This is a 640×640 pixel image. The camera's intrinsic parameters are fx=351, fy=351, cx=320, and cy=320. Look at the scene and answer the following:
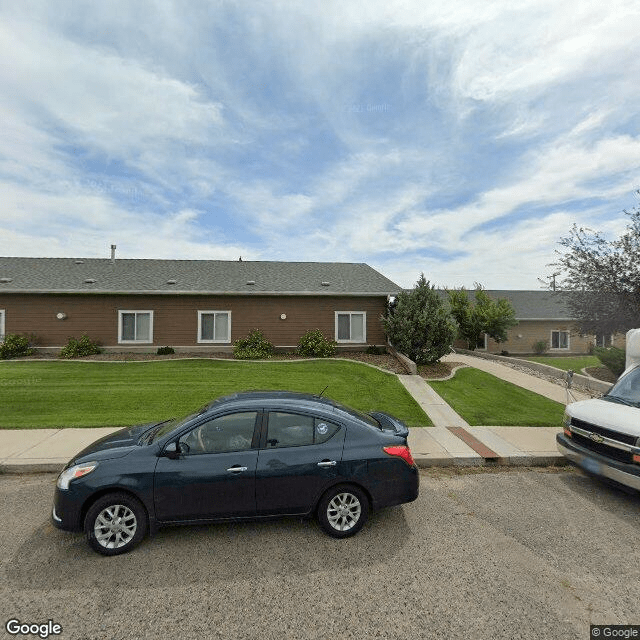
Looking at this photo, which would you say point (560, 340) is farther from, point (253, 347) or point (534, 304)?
point (253, 347)

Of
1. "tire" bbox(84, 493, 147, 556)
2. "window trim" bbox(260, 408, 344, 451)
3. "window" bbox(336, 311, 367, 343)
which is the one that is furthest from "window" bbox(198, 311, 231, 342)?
"tire" bbox(84, 493, 147, 556)

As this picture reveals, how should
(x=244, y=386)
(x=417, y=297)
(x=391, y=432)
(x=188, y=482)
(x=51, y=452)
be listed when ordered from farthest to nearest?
(x=417, y=297), (x=244, y=386), (x=51, y=452), (x=391, y=432), (x=188, y=482)

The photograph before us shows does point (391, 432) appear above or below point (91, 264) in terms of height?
below

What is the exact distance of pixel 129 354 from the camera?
16.8 meters

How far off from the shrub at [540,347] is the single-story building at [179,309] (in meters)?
17.8

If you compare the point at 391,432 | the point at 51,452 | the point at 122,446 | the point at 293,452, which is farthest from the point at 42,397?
the point at 391,432

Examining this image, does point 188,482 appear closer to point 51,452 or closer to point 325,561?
point 325,561

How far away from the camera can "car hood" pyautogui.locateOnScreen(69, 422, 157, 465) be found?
→ 4.21 meters

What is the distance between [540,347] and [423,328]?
64.0ft

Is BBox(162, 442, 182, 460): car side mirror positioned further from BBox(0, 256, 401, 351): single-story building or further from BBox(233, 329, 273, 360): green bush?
BBox(0, 256, 401, 351): single-story building

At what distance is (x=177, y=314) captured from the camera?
1747 cm

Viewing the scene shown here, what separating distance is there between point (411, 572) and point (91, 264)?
74.2ft

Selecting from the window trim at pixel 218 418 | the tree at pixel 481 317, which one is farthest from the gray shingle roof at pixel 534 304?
the window trim at pixel 218 418

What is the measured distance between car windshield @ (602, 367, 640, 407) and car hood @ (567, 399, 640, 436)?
7.1 inches
